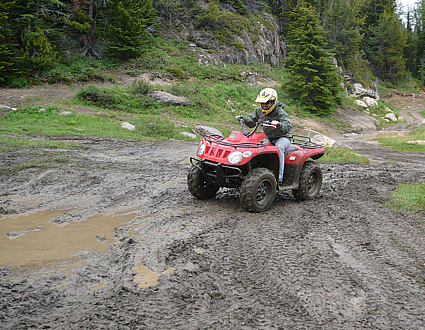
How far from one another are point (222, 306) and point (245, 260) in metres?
1.05

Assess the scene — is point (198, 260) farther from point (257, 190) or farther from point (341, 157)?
point (341, 157)

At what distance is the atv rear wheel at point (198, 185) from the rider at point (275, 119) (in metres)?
1.39

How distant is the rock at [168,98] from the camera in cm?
2217

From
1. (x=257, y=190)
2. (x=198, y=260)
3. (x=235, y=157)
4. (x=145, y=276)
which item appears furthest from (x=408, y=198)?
(x=145, y=276)

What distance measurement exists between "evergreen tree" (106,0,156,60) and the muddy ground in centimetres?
2343

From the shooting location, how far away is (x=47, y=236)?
4.75 meters

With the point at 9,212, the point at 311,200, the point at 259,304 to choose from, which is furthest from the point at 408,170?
the point at 9,212

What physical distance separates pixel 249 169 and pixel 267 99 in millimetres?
1412

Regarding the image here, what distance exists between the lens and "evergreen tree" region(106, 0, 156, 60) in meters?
28.0

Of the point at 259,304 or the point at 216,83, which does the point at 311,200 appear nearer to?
the point at 259,304

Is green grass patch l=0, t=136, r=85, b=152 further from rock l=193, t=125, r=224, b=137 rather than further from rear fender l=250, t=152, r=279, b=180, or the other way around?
rear fender l=250, t=152, r=279, b=180

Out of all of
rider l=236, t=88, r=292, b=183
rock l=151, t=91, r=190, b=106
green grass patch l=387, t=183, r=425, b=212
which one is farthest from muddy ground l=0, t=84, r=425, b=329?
rock l=151, t=91, r=190, b=106

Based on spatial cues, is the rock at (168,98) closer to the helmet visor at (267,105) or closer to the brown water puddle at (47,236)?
the helmet visor at (267,105)

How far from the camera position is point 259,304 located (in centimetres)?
323
